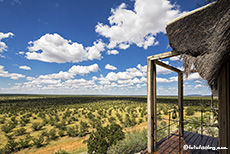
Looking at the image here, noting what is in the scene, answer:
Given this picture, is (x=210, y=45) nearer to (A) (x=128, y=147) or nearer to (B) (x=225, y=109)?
(B) (x=225, y=109)

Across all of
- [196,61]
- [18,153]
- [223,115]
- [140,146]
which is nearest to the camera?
[223,115]

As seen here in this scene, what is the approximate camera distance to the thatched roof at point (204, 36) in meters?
1.58

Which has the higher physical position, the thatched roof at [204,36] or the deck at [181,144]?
the thatched roof at [204,36]

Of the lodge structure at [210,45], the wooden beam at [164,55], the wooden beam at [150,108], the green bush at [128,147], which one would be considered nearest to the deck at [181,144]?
the wooden beam at [150,108]

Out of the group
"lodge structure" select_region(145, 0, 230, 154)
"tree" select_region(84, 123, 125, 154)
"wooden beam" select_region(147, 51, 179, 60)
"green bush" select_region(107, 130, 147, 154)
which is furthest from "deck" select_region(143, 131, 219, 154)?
"wooden beam" select_region(147, 51, 179, 60)

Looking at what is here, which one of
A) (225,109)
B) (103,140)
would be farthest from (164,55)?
(103,140)

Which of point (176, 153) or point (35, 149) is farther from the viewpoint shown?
point (35, 149)

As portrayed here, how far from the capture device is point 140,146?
5.05m

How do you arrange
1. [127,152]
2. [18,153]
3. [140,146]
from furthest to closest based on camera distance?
1. [18,153]
2. [140,146]
3. [127,152]

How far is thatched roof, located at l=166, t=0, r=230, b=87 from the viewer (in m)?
1.58

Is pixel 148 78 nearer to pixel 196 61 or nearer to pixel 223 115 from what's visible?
pixel 196 61

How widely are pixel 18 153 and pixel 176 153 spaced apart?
9191mm

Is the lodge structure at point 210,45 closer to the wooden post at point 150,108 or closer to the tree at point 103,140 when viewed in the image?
the wooden post at point 150,108

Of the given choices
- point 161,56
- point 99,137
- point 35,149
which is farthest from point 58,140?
point 161,56
